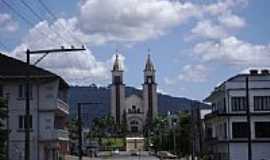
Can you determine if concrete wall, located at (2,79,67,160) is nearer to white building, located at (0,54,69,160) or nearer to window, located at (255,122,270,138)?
white building, located at (0,54,69,160)

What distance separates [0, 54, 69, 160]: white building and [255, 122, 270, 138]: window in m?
23.7

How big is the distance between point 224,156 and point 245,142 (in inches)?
175

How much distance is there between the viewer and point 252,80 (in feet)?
277

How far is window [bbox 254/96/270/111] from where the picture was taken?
84.1 metres

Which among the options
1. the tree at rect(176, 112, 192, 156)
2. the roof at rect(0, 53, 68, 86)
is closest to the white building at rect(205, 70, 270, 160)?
the roof at rect(0, 53, 68, 86)

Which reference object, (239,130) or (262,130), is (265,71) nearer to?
(262,130)

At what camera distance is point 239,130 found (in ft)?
277

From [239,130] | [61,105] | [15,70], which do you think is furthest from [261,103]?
[15,70]

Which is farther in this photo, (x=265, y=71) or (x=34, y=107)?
(x=265, y=71)

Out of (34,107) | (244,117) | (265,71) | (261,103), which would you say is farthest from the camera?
(265,71)

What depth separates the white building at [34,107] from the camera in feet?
241

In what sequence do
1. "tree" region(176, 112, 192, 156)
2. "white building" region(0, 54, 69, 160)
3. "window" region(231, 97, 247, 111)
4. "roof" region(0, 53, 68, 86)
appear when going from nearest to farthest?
"white building" region(0, 54, 69, 160)
"roof" region(0, 53, 68, 86)
"window" region(231, 97, 247, 111)
"tree" region(176, 112, 192, 156)

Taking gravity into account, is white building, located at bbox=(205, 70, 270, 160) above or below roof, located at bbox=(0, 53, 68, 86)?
below

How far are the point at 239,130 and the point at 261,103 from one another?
408 cm
